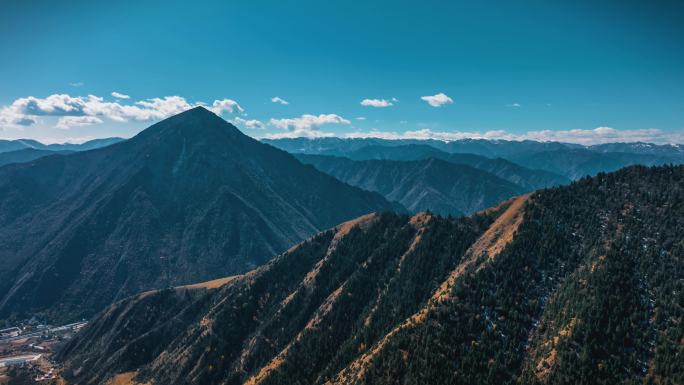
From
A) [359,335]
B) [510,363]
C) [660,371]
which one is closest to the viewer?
→ [660,371]

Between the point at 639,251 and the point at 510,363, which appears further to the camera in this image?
the point at 639,251

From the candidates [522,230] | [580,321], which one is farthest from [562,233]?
[580,321]

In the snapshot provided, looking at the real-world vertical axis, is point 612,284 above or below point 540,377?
above

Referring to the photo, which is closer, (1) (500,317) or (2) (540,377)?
(2) (540,377)

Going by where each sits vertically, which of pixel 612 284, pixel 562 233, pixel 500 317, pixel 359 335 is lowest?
pixel 359 335

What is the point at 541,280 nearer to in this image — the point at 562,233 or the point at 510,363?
the point at 562,233

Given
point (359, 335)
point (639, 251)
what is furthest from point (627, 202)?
point (359, 335)

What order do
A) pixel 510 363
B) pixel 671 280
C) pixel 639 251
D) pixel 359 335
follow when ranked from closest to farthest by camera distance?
pixel 510 363 → pixel 671 280 → pixel 639 251 → pixel 359 335

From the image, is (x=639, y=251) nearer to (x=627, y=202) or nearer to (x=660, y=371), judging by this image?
(x=627, y=202)

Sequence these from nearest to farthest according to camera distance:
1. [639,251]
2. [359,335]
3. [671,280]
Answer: [671,280]
[639,251]
[359,335]
